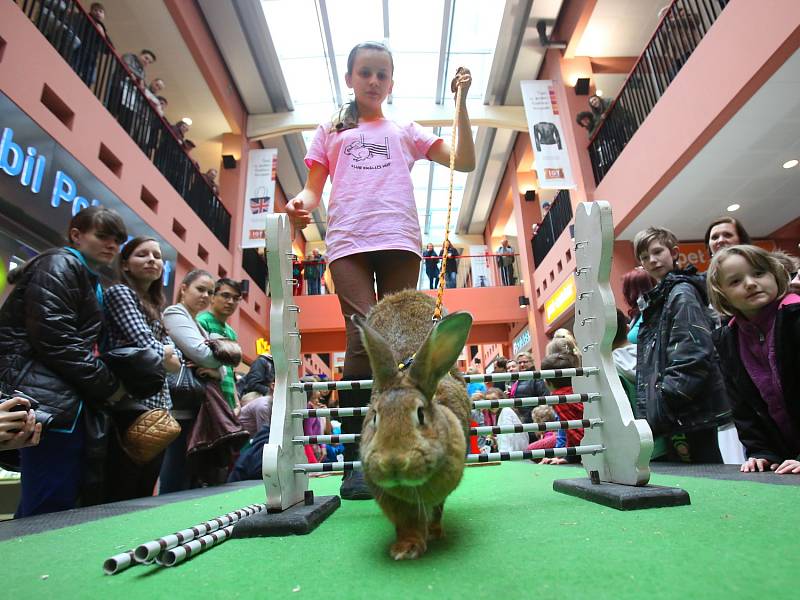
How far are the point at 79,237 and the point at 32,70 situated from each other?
376 centimetres

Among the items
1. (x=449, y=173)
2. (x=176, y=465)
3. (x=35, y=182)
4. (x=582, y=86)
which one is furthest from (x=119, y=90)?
(x=582, y=86)

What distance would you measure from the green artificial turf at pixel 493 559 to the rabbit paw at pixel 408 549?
0.03 m

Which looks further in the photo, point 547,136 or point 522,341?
point 522,341

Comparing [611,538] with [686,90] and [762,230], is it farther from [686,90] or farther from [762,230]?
[762,230]

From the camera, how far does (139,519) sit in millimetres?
1886

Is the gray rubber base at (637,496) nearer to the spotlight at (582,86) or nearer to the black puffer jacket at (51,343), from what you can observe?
the black puffer jacket at (51,343)

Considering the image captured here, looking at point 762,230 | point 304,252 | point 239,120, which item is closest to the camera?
point 762,230

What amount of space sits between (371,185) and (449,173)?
518cm

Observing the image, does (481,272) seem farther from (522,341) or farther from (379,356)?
(379,356)

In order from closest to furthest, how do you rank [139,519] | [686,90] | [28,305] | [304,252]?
[139,519], [28,305], [686,90], [304,252]

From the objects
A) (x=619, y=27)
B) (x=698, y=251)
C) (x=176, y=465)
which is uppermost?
(x=619, y=27)

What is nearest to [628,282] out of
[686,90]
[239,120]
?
[686,90]

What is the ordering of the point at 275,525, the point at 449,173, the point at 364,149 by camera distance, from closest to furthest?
the point at 275,525
the point at 364,149
the point at 449,173

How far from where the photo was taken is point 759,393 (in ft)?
7.77
